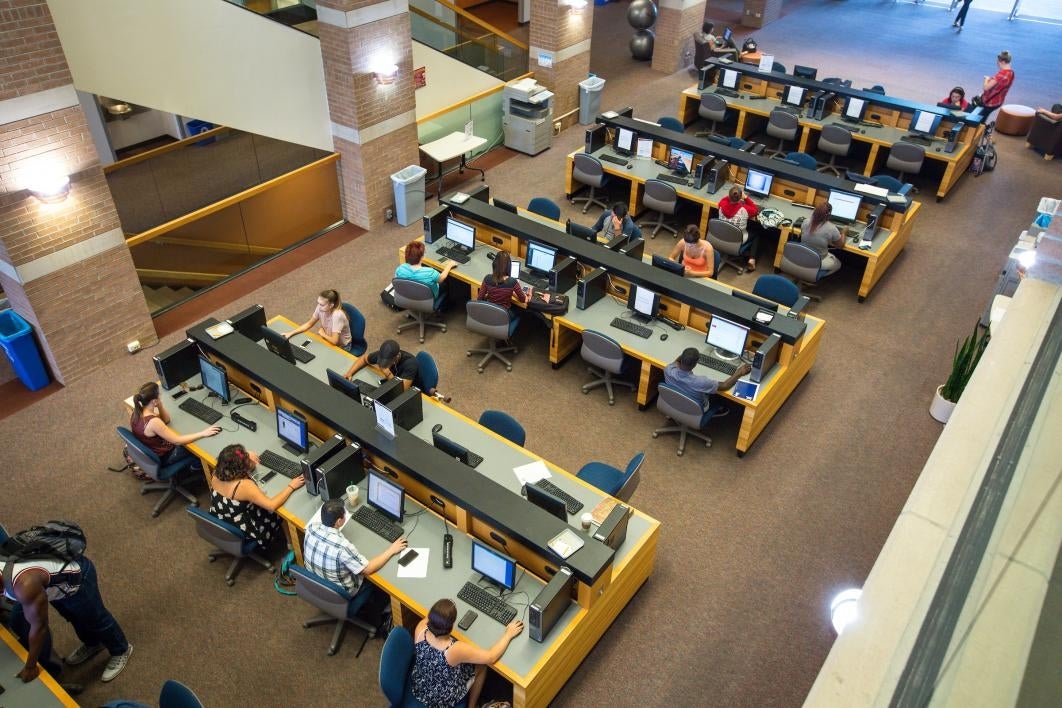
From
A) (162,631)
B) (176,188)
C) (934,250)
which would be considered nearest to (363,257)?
(176,188)

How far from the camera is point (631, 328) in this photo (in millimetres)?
7797

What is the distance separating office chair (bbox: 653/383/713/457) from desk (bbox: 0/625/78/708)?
4.90m

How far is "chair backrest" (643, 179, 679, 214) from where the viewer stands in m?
10.1

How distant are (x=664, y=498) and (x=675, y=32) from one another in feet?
38.8

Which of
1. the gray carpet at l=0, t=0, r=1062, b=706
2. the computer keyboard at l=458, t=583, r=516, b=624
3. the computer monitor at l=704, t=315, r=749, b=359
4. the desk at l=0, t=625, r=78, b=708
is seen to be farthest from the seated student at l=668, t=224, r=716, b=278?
the desk at l=0, t=625, r=78, b=708

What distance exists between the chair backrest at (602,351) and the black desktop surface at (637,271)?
85 cm

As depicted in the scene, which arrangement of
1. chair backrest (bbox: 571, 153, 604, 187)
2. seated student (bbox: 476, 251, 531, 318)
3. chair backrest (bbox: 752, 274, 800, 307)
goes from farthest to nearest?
1. chair backrest (bbox: 571, 153, 604, 187)
2. chair backrest (bbox: 752, 274, 800, 307)
3. seated student (bbox: 476, 251, 531, 318)

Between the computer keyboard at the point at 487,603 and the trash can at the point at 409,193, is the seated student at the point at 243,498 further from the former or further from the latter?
the trash can at the point at 409,193

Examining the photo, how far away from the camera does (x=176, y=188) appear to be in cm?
912

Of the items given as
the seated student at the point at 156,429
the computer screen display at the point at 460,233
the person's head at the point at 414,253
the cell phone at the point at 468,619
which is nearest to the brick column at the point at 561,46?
the computer screen display at the point at 460,233

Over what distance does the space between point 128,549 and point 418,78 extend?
24.6 feet

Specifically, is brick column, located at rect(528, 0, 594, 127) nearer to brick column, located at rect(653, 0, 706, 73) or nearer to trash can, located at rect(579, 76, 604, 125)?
trash can, located at rect(579, 76, 604, 125)

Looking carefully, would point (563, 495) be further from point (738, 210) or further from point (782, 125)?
point (782, 125)

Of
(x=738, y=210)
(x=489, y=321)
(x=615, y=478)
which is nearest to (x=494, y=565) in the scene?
(x=615, y=478)
